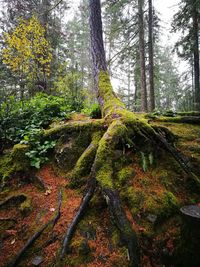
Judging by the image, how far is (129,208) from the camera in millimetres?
3078

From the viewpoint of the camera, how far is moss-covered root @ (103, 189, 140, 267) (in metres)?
2.42

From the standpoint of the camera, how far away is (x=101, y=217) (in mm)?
3021

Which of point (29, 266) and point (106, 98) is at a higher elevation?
point (106, 98)

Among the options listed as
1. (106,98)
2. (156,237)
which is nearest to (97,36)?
(106,98)

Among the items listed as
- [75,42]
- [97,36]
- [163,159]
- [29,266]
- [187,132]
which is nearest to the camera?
[29,266]

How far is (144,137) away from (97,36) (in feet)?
12.2

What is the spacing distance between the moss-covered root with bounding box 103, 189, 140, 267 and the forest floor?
0.10 m

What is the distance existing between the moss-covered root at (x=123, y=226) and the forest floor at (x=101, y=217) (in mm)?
100

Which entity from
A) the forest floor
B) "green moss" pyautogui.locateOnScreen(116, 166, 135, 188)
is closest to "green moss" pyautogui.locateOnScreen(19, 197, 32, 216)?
the forest floor

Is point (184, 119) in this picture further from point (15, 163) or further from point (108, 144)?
point (15, 163)

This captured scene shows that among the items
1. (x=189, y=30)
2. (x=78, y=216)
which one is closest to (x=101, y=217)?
(x=78, y=216)

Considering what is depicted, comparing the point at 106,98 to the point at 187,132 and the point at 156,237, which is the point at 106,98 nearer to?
the point at 187,132

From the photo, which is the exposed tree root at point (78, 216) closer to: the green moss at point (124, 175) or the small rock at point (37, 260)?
the small rock at point (37, 260)

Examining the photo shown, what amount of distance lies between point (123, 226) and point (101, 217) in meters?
0.50
